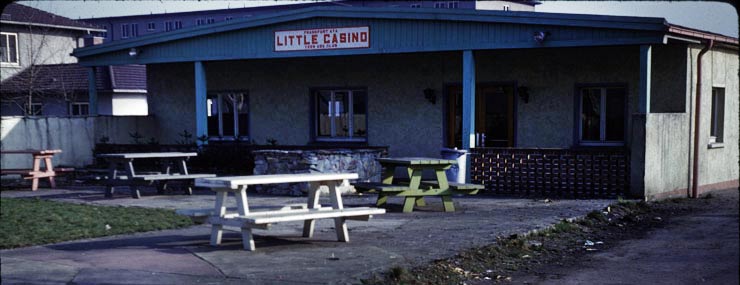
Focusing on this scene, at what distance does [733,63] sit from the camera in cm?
1741

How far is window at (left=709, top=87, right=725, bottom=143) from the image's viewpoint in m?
17.1

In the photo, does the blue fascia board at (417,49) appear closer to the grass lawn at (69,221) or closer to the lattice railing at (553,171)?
the lattice railing at (553,171)

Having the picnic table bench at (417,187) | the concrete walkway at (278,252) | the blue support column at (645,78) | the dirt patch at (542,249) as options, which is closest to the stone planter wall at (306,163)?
the picnic table bench at (417,187)

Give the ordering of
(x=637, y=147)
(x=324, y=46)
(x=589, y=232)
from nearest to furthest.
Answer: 1. (x=589, y=232)
2. (x=637, y=147)
3. (x=324, y=46)

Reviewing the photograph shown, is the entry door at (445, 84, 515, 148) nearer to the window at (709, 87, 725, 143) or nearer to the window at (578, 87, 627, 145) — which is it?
the window at (578, 87, 627, 145)

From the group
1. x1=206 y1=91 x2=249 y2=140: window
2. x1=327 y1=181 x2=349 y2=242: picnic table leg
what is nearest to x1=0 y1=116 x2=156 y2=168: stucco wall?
x1=206 y1=91 x2=249 y2=140: window

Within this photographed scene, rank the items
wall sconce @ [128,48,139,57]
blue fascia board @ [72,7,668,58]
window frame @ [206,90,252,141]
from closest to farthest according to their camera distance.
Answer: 1. blue fascia board @ [72,7,668,58]
2. wall sconce @ [128,48,139,57]
3. window frame @ [206,90,252,141]

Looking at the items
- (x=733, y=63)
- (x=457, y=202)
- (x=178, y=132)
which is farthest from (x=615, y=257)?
(x=178, y=132)

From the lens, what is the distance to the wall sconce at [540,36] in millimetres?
14359

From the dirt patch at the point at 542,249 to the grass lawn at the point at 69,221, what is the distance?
415cm

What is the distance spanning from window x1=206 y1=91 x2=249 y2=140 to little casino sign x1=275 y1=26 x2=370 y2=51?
3.31 m

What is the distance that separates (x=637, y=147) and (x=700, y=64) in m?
2.91

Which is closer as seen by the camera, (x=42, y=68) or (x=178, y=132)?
(x=178, y=132)

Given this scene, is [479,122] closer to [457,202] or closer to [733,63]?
[457,202]
